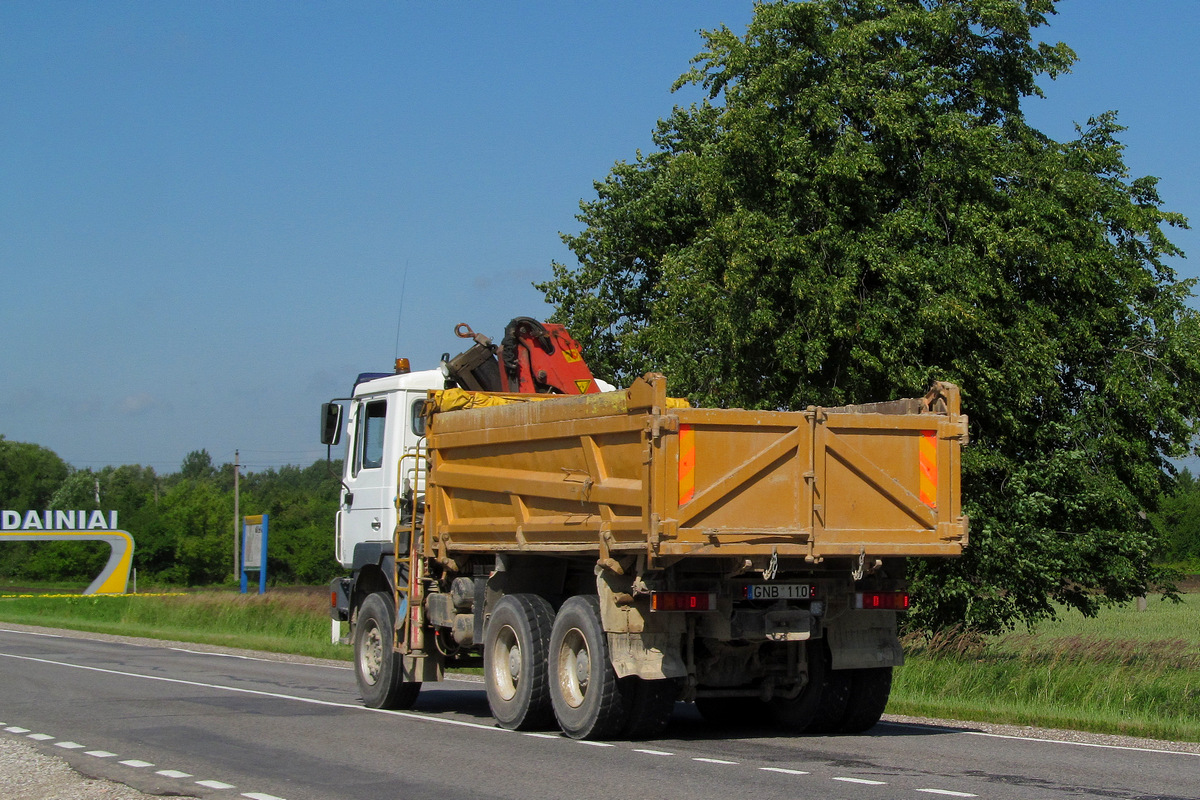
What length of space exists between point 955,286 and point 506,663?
1107cm

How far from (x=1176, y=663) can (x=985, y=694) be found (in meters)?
3.89

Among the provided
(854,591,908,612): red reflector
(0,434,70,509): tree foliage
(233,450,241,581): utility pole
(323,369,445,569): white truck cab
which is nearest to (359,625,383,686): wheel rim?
(323,369,445,569): white truck cab

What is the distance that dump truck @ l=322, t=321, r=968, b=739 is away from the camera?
9.62 meters

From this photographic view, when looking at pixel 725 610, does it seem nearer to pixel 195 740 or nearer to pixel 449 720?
pixel 449 720

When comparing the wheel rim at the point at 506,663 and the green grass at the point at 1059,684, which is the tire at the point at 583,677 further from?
the green grass at the point at 1059,684

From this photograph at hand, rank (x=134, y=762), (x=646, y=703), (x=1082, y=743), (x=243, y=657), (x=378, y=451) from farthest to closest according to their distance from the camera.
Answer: (x=243, y=657) < (x=378, y=451) < (x=1082, y=743) < (x=646, y=703) < (x=134, y=762)

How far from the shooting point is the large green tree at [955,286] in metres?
20.0

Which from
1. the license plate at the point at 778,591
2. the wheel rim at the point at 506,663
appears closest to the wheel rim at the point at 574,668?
the wheel rim at the point at 506,663

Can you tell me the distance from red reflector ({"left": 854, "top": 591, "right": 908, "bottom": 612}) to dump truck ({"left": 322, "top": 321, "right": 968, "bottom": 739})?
0.05ft

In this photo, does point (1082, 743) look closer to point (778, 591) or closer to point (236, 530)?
point (778, 591)

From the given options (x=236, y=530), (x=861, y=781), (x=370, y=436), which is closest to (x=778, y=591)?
(x=861, y=781)

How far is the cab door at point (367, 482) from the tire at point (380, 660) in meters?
0.76

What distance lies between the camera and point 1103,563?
21.0 m

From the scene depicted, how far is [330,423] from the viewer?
1441 centimetres
